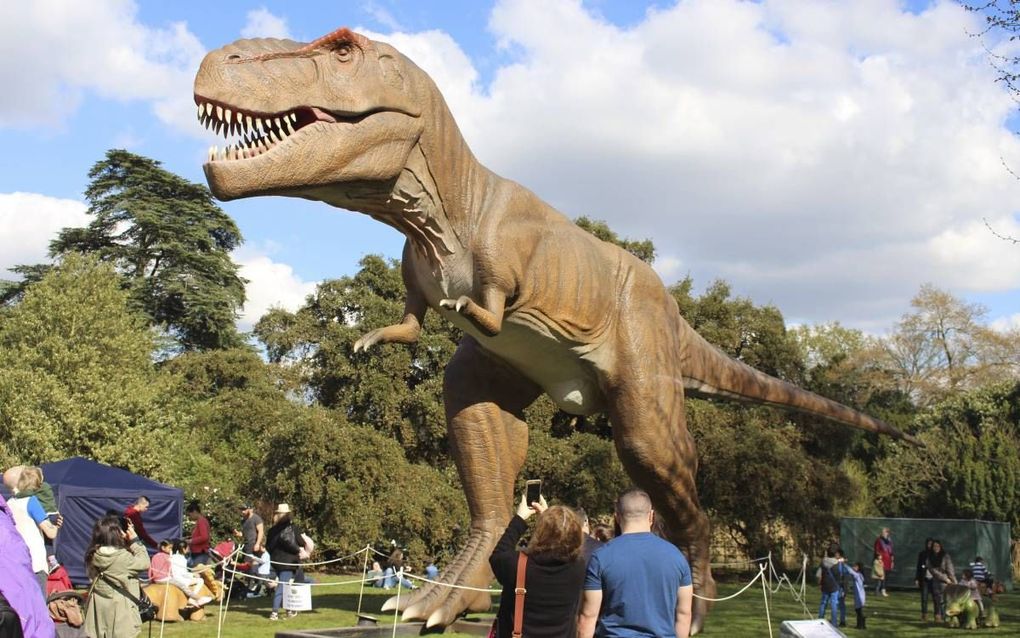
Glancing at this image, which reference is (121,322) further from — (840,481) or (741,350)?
(840,481)

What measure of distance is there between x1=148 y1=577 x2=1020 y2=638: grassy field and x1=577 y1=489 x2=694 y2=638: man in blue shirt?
11.3 feet

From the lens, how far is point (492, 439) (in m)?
7.11

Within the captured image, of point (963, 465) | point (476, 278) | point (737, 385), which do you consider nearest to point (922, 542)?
point (963, 465)

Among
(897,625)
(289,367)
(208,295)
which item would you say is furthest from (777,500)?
(208,295)

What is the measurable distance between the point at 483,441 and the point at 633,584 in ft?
11.5

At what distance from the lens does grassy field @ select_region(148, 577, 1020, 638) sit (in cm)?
819

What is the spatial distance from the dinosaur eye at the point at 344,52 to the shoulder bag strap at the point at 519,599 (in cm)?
298

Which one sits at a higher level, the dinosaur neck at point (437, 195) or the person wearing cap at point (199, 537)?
the dinosaur neck at point (437, 195)

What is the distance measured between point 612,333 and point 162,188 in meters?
29.6

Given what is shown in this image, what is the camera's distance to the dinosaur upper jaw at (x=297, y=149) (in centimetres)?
505

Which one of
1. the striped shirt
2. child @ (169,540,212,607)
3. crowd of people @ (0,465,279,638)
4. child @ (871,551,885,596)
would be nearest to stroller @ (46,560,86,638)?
crowd of people @ (0,465,279,638)

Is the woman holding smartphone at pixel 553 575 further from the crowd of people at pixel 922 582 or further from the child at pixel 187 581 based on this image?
the crowd of people at pixel 922 582

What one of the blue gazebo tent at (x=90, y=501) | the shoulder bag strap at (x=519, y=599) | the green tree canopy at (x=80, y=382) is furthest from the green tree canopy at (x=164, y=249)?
the shoulder bag strap at (x=519, y=599)

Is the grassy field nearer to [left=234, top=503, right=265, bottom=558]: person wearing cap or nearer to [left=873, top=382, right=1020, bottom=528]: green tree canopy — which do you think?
[left=234, top=503, right=265, bottom=558]: person wearing cap
